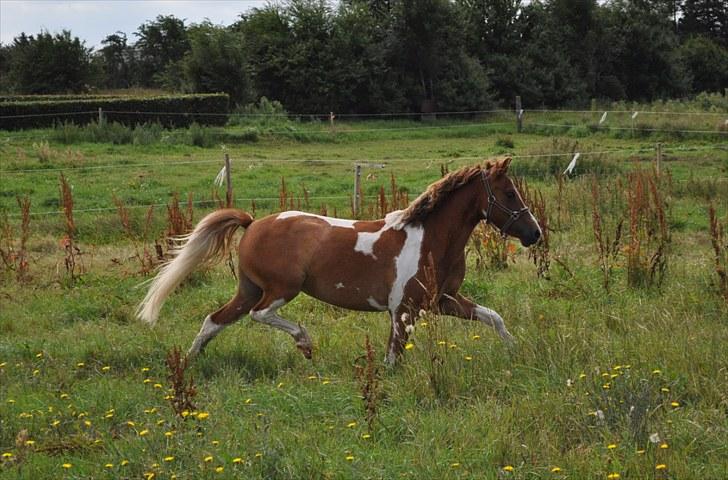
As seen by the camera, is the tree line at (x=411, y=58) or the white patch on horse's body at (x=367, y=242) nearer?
the white patch on horse's body at (x=367, y=242)

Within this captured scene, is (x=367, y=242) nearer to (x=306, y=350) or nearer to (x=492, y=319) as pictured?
(x=306, y=350)

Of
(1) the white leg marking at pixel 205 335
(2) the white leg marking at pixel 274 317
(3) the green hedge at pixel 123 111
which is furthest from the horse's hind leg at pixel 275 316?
(3) the green hedge at pixel 123 111

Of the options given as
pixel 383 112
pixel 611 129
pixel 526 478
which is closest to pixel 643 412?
pixel 526 478

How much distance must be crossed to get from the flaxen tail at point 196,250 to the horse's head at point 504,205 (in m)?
1.94

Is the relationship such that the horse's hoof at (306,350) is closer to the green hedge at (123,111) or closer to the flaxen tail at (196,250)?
the flaxen tail at (196,250)

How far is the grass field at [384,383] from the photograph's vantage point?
4996 mm

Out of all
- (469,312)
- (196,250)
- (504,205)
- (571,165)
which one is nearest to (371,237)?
(469,312)

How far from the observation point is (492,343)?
22.8 feet

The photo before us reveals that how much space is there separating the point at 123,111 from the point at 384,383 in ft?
85.8

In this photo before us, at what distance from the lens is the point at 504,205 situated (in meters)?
7.21

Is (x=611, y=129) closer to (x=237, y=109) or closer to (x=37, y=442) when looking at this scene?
(x=237, y=109)

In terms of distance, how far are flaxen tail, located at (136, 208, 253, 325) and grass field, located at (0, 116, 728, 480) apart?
0.43 metres

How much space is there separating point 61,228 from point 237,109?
22485mm

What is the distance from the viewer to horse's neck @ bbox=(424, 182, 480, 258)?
7168mm
